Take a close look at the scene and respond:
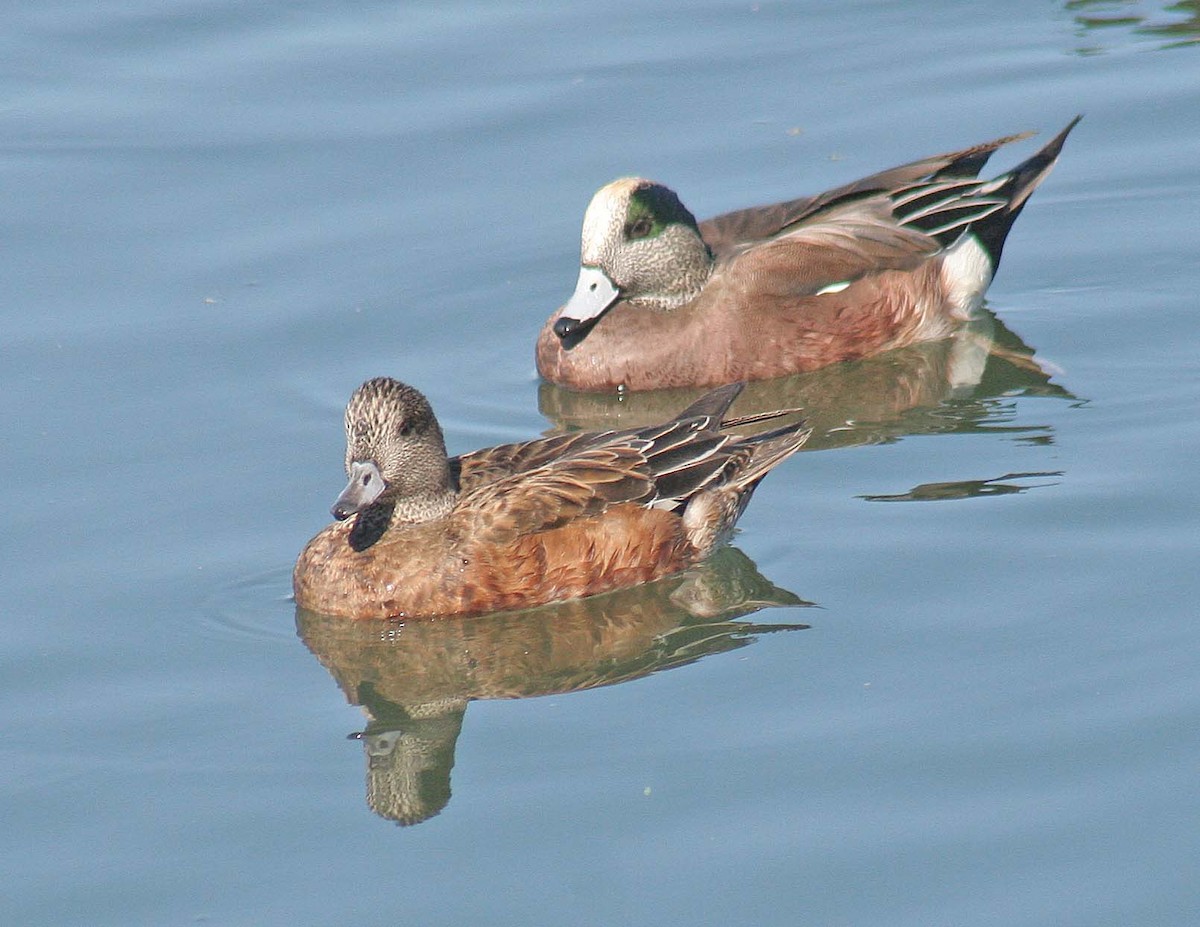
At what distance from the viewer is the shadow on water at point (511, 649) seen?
279 inches

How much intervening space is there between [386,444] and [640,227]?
3165 millimetres

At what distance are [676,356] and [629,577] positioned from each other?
8.32 ft

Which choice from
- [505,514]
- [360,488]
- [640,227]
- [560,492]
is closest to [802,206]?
[640,227]

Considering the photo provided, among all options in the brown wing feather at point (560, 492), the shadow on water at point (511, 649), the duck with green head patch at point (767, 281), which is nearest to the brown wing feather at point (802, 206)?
the duck with green head patch at point (767, 281)

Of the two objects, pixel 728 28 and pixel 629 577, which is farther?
pixel 728 28

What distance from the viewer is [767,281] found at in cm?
1056

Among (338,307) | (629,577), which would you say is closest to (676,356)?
(338,307)

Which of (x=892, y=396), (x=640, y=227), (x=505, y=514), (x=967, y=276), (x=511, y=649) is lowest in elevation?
(x=511, y=649)

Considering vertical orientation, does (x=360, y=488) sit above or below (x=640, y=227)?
below

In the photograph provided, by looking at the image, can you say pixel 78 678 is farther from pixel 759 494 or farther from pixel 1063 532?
pixel 1063 532

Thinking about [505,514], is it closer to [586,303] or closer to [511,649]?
[511,649]

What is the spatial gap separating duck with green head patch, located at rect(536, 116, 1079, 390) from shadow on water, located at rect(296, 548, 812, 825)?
2.34 m

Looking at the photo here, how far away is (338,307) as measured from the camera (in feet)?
35.3

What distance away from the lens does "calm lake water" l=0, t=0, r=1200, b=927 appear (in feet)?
20.3
